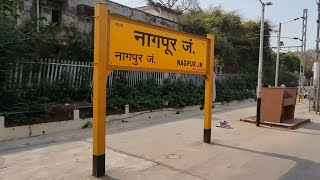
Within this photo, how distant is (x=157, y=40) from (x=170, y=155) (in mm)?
2292

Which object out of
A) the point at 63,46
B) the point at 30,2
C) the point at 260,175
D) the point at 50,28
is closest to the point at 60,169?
the point at 260,175

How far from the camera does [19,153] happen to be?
6.92 m

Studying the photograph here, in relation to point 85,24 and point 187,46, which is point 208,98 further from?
point 85,24

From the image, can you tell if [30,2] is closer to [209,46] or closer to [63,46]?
[63,46]

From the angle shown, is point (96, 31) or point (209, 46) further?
point (209, 46)

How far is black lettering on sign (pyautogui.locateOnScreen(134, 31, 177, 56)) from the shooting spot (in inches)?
245

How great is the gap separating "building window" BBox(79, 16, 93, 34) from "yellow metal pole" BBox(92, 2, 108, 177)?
35.2 feet

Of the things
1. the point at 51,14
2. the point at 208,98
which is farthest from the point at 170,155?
the point at 51,14

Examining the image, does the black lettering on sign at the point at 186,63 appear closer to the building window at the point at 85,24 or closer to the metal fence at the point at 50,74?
the metal fence at the point at 50,74

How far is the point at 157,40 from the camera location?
667cm

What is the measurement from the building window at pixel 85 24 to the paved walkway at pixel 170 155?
691 centimetres

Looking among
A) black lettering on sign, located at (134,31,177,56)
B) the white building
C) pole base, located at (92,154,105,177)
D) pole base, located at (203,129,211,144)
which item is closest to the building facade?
black lettering on sign, located at (134,31,177,56)

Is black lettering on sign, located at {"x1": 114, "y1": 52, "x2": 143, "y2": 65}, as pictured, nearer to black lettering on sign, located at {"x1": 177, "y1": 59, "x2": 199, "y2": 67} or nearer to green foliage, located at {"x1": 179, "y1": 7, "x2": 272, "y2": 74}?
black lettering on sign, located at {"x1": 177, "y1": 59, "x2": 199, "y2": 67}

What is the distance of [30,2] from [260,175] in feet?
37.1
